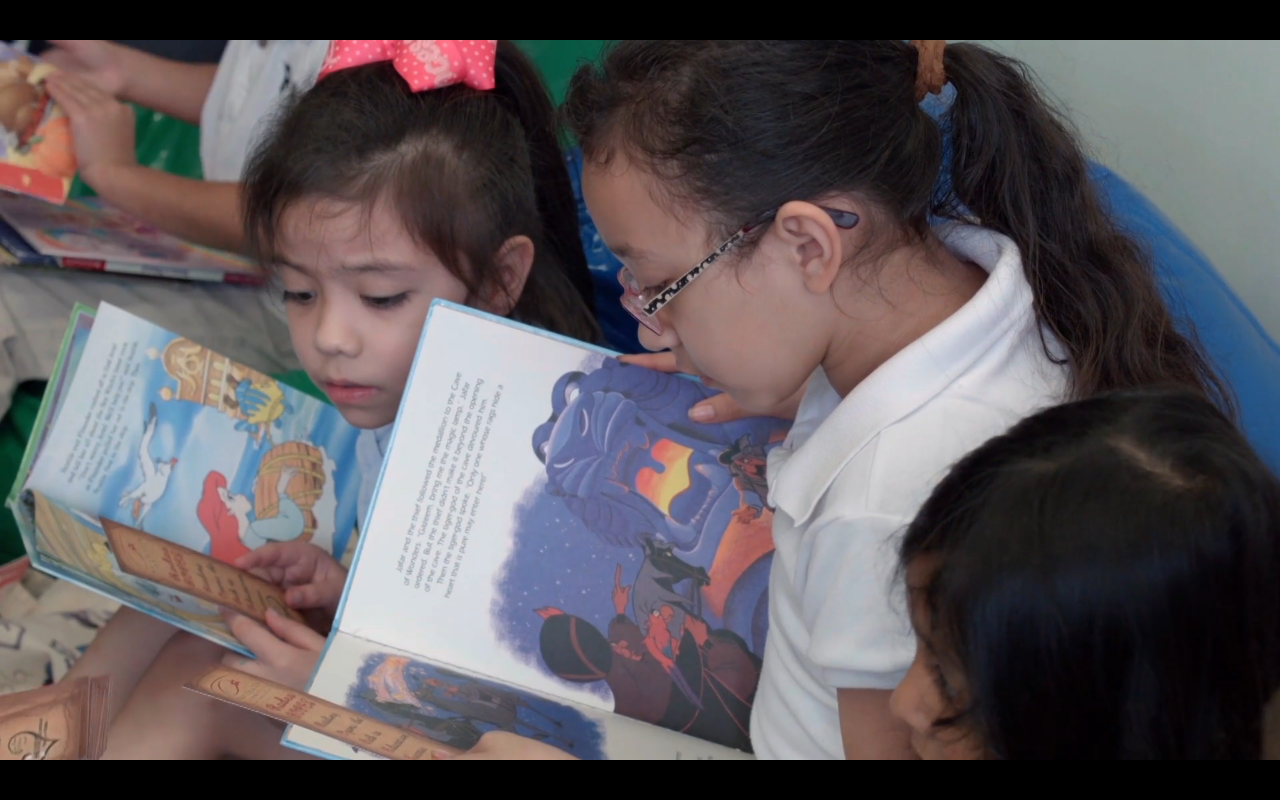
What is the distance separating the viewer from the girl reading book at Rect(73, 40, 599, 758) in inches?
42.9

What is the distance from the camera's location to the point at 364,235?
1.09m

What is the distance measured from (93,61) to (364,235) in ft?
2.74

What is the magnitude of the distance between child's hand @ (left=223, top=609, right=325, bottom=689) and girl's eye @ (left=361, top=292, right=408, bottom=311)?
1.08 feet

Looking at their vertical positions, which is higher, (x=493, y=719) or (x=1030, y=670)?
(x=1030, y=670)

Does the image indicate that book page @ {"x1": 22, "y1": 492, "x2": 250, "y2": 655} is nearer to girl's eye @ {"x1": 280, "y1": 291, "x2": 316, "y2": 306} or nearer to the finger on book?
the finger on book

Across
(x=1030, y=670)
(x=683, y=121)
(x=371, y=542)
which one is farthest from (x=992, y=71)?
(x=371, y=542)

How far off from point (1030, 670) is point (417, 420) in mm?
580

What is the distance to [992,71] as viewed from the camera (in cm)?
86

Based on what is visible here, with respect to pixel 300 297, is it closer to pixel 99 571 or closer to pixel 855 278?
pixel 99 571

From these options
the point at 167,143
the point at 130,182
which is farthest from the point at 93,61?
the point at 130,182

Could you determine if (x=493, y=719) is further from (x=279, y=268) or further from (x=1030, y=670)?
(x=279, y=268)

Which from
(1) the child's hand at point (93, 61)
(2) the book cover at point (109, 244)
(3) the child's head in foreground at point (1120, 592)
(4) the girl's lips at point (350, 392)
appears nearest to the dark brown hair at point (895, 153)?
(3) the child's head in foreground at point (1120, 592)

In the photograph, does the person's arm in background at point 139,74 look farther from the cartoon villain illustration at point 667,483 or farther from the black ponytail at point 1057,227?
the black ponytail at point 1057,227

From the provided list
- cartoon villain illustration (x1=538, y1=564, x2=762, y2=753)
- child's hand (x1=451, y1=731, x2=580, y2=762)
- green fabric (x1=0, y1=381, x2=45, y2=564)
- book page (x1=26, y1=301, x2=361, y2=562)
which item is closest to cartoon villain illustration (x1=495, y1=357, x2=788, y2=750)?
cartoon villain illustration (x1=538, y1=564, x2=762, y2=753)
